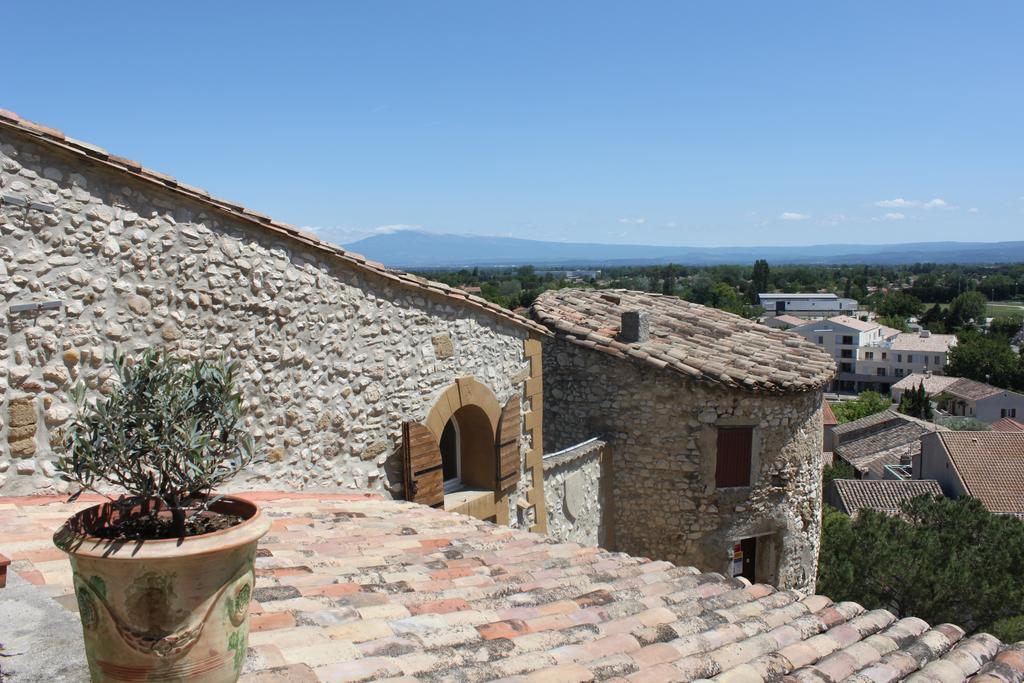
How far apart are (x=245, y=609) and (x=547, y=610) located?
6.48 feet

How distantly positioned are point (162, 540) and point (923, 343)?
85.7 m

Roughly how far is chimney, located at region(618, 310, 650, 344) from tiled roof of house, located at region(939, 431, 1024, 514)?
76.2 feet

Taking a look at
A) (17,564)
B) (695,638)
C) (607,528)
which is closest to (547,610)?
(695,638)

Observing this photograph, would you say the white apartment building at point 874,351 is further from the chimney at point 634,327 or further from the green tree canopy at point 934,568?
the chimney at point 634,327

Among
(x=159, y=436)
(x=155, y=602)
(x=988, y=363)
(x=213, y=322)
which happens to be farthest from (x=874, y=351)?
(x=155, y=602)

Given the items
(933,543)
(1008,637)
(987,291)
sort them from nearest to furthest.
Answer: (1008,637)
(933,543)
(987,291)

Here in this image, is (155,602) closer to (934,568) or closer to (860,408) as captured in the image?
(934,568)

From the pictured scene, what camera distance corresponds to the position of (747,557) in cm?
1209

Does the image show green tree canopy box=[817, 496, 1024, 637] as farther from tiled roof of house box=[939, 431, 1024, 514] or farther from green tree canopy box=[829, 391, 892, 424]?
green tree canopy box=[829, 391, 892, 424]

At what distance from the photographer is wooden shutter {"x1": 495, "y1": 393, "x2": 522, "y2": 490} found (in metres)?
8.88

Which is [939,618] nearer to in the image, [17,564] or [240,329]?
[240,329]

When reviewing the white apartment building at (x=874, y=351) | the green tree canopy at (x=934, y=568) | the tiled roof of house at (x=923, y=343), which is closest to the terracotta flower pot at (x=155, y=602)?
the green tree canopy at (x=934, y=568)

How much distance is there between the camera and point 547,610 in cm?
431

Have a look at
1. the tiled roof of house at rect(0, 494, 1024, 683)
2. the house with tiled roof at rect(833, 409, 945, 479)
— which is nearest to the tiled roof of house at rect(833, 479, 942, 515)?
the house with tiled roof at rect(833, 409, 945, 479)
